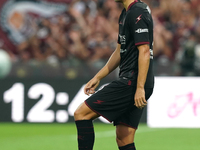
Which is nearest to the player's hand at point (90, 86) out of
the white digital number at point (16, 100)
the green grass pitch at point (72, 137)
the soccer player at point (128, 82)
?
the soccer player at point (128, 82)

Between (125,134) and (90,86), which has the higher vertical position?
(90,86)

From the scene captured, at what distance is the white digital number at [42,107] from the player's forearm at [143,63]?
5.67 meters

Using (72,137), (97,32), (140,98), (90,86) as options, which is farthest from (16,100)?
(140,98)

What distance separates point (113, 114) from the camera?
169 inches

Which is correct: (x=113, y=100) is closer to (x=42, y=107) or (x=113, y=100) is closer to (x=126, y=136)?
(x=126, y=136)

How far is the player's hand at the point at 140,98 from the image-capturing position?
412cm

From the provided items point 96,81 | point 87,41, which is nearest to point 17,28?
point 87,41

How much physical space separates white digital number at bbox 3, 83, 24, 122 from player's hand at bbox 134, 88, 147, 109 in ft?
19.0

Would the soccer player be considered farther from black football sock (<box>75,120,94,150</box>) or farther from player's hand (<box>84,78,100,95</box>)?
player's hand (<box>84,78,100,95</box>)

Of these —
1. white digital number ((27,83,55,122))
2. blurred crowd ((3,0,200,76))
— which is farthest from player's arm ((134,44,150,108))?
blurred crowd ((3,0,200,76))

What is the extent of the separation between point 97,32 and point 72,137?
4604mm

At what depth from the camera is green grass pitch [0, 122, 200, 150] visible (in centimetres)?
712

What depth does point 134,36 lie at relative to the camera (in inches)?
162

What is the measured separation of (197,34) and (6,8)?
5.19m
